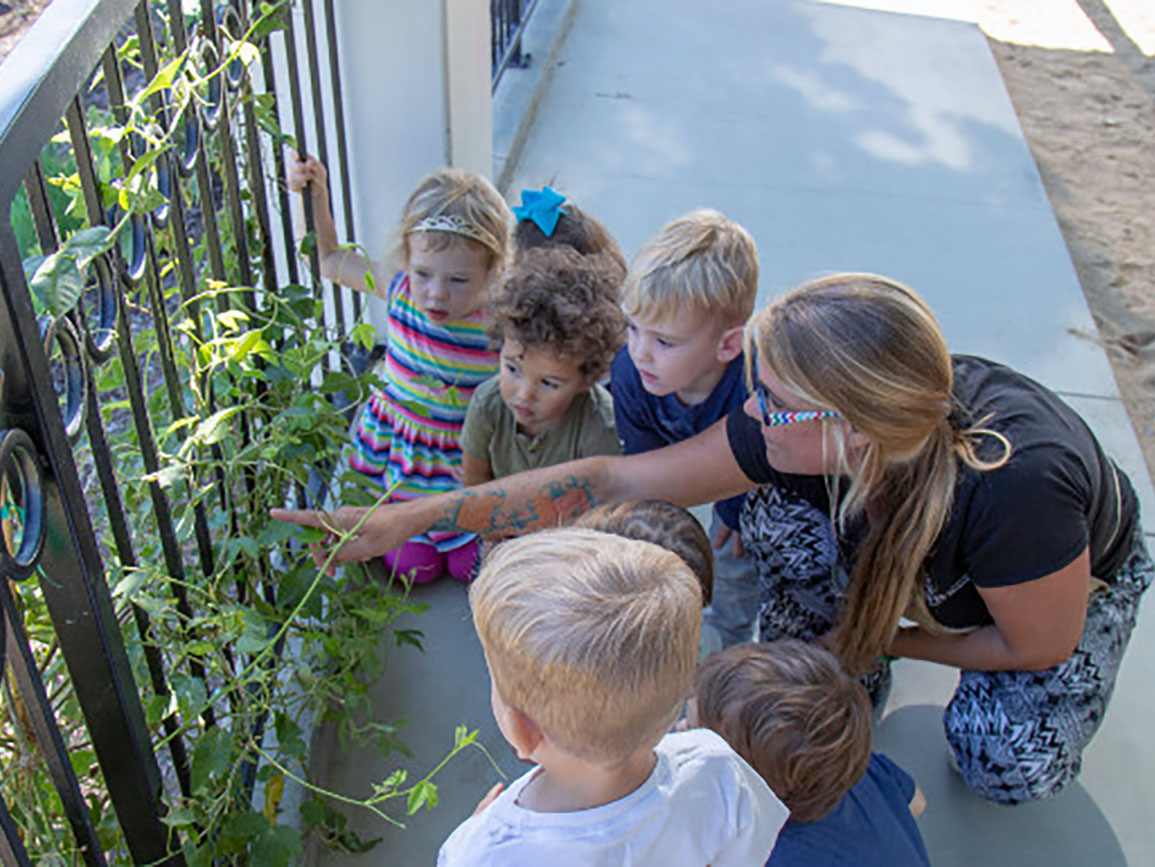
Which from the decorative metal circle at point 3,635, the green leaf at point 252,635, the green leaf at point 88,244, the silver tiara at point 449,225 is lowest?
the green leaf at point 252,635

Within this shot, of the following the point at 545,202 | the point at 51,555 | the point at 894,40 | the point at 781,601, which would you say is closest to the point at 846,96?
the point at 894,40

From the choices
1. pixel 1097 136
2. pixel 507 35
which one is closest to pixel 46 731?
pixel 507 35

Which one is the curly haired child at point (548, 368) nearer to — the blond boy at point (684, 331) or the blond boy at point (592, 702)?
the blond boy at point (684, 331)

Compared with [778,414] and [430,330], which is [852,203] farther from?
[778,414]

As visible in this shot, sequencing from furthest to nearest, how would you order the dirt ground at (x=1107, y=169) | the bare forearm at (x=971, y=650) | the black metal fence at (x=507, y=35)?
1. the black metal fence at (x=507, y=35)
2. the dirt ground at (x=1107, y=169)
3. the bare forearm at (x=971, y=650)

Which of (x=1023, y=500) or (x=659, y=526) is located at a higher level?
(x=1023, y=500)

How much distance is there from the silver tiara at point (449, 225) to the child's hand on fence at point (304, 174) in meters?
0.25

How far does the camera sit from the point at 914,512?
174cm

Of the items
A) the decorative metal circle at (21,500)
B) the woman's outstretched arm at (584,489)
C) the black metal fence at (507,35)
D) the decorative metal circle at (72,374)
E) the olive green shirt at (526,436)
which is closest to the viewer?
the decorative metal circle at (21,500)

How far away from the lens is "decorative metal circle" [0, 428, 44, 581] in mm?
970

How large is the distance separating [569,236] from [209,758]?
136cm

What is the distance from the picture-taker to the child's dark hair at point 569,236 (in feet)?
7.94

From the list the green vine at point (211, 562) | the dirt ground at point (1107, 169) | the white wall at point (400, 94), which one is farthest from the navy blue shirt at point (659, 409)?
the dirt ground at point (1107, 169)

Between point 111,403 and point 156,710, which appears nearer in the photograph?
point 156,710
